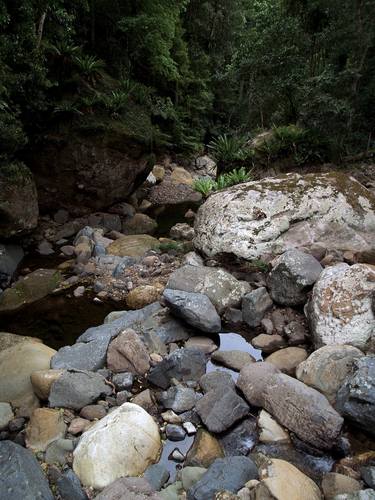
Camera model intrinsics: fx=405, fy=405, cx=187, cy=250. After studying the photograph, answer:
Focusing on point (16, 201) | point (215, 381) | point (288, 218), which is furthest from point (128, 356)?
point (16, 201)

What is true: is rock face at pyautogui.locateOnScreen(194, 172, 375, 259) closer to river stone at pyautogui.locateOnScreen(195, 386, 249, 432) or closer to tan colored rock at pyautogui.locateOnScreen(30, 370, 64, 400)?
river stone at pyautogui.locateOnScreen(195, 386, 249, 432)

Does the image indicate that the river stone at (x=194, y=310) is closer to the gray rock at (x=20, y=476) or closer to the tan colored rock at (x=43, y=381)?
the tan colored rock at (x=43, y=381)

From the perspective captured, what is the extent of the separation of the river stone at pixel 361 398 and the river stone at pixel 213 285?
7.80 feet

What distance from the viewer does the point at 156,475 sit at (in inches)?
135

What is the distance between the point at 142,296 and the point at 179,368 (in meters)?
2.17

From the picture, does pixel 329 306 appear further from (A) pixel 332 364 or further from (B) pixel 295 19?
(B) pixel 295 19

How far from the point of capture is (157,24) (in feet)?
42.4

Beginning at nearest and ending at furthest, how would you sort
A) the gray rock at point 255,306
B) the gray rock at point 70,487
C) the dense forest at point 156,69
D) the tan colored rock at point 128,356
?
the gray rock at point 70,487 → the tan colored rock at point 128,356 → the gray rock at point 255,306 → the dense forest at point 156,69

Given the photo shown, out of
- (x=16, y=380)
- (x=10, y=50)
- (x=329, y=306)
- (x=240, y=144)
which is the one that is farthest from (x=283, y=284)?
(x=240, y=144)

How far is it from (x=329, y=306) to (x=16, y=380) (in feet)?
12.3

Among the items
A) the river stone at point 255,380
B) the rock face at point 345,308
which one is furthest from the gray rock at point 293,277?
the river stone at point 255,380

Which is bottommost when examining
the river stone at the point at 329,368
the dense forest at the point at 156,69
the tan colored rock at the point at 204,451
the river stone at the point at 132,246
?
the river stone at the point at 132,246

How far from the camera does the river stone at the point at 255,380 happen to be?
415 centimetres

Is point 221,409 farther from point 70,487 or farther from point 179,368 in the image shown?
point 70,487
